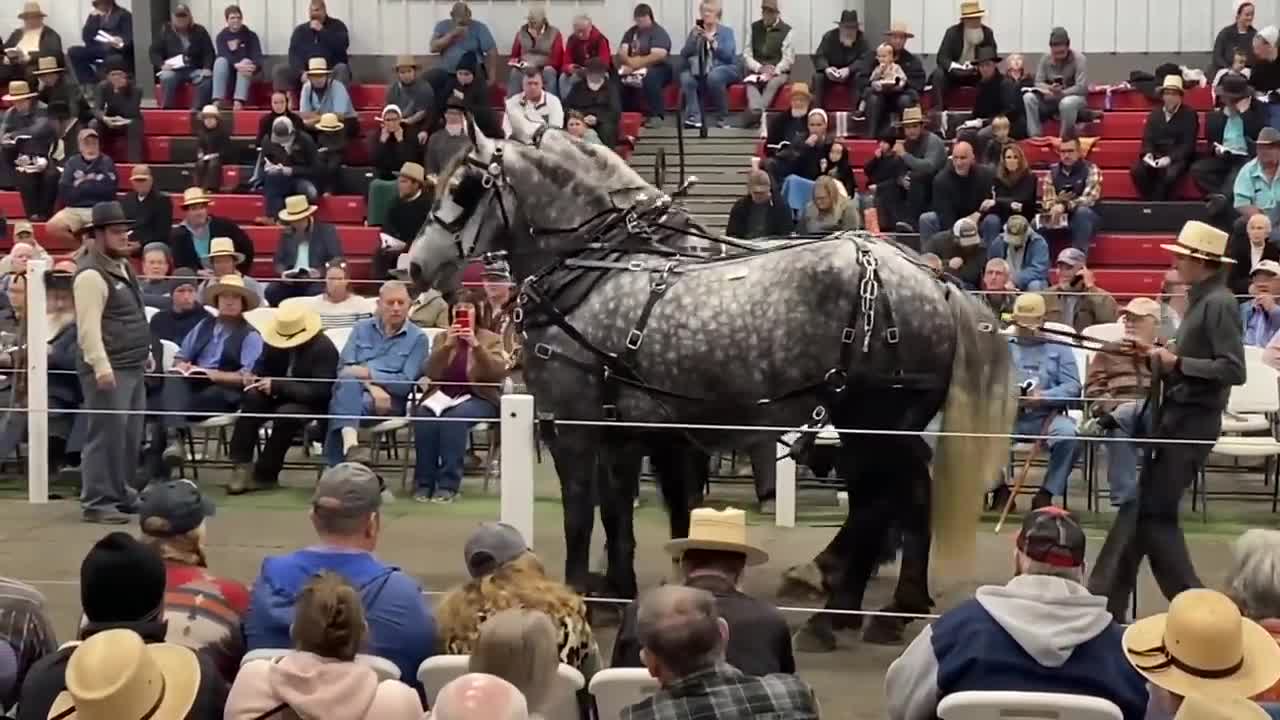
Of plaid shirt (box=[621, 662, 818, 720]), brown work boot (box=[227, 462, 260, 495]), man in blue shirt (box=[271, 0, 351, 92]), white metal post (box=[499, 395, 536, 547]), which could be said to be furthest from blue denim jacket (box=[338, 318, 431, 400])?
man in blue shirt (box=[271, 0, 351, 92])

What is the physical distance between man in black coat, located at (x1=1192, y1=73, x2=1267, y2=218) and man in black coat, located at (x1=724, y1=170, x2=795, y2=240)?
3924 millimetres

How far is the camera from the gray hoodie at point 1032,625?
520cm

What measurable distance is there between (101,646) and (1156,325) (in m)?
7.96

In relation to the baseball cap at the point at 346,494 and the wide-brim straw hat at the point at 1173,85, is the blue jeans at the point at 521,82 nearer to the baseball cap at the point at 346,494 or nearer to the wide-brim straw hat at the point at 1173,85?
the wide-brim straw hat at the point at 1173,85

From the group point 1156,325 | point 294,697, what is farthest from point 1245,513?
point 294,697

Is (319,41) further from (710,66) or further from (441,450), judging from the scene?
(441,450)

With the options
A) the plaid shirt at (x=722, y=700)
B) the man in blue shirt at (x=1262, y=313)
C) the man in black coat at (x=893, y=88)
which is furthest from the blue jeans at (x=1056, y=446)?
the man in black coat at (x=893, y=88)

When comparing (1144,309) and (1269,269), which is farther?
(1269,269)

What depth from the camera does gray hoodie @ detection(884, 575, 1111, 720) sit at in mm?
5203

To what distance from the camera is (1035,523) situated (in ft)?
17.9

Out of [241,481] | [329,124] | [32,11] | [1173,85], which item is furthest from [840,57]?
[241,481]

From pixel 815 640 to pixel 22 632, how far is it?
3533mm

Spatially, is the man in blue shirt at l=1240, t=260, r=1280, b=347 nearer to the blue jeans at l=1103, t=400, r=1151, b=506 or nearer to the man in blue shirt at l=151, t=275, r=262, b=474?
the blue jeans at l=1103, t=400, r=1151, b=506

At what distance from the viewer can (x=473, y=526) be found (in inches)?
419
